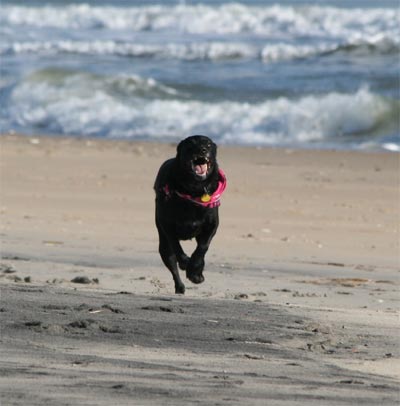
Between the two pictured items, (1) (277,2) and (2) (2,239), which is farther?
(1) (277,2)

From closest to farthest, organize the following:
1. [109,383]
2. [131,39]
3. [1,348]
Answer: [109,383]
[1,348]
[131,39]

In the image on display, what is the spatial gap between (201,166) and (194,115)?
1196cm

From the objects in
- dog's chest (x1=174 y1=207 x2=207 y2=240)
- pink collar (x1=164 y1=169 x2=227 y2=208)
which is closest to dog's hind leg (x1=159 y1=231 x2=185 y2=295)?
dog's chest (x1=174 y1=207 x2=207 y2=240)

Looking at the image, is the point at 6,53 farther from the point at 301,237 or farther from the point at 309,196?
the point at 301,237

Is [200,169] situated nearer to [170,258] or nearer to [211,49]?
[170,258]

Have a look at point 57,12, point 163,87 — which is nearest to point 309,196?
Result: point 163,87

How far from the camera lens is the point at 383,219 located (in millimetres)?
10875

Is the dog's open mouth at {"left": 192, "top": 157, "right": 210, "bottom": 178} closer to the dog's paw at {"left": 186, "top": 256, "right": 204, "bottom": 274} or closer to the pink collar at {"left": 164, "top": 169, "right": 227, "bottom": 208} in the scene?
the pink collar at {"left": 164, "top": 169, "right": 227, "bottom": 208}

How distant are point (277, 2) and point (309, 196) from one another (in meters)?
37.5

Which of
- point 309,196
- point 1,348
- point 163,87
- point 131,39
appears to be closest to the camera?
point 1,348

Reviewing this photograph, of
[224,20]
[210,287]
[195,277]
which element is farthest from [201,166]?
[224,20]

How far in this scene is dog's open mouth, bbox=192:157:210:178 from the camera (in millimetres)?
6813

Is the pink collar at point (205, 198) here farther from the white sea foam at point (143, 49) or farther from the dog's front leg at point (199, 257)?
the white sea foam at point (143, 49)

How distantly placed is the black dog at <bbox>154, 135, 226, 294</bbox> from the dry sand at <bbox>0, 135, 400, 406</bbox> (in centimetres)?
24
